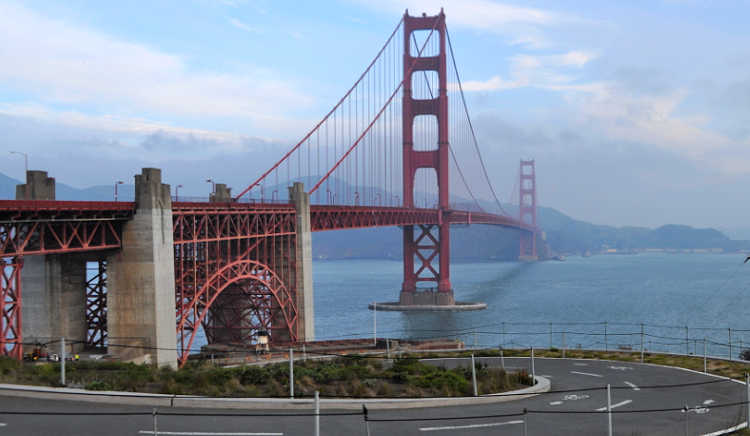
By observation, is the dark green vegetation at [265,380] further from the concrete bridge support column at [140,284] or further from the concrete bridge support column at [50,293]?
the concrete bridge support column at [140,284]

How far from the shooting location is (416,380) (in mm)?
18062

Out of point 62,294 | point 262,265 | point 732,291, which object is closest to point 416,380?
point 62,294

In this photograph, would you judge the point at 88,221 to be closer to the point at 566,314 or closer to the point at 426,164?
the point at 566,314

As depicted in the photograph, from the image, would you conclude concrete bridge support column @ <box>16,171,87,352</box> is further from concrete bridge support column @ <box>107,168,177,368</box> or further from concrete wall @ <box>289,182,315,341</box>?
concrete wall @ <box>289,182,315,341</box>

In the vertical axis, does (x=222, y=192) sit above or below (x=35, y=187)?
above

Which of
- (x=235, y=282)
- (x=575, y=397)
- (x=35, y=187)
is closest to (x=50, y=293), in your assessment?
(x=35, y=187)

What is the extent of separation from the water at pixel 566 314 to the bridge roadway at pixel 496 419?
17.8m

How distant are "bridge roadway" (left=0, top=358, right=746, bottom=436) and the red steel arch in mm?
18945

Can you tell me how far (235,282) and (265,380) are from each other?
27930 millimetres

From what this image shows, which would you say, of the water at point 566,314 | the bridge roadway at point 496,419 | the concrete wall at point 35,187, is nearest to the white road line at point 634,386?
the bridge roadway at point 496,419

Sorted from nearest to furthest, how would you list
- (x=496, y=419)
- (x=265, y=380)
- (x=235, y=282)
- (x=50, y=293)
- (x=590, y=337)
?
(x=496, y=419) → (x=265, y=380) → (x=50, y=293) → (x=235, y=282) → (x=590, y=337)

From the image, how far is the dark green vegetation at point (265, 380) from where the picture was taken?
1525 centimetres

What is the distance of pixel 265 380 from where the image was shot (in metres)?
16.9

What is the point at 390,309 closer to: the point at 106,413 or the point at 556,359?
the point at 556,359
